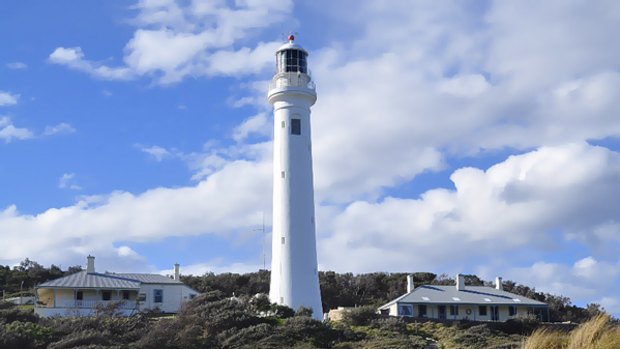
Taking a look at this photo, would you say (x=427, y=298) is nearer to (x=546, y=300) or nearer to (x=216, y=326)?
(x=546, y=300)

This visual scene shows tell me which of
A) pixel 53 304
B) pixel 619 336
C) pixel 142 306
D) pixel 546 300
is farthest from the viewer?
pixel 546 300

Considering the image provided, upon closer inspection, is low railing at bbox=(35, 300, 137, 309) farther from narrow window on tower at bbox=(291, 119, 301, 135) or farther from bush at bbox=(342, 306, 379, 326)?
narrow window on tower at bbox=(291, 119, 301, 135)

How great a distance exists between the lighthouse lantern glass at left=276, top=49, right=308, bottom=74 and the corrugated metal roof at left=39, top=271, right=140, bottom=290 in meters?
13.0

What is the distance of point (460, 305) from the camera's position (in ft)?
142

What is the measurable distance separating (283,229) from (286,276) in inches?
80.4

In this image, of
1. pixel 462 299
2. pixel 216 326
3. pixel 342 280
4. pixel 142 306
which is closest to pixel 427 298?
pixel 462 299

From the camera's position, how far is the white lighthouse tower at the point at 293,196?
3416cm

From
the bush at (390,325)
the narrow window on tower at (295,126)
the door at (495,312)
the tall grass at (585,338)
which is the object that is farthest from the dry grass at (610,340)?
the door at (495,312)

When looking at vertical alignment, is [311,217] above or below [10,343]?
above

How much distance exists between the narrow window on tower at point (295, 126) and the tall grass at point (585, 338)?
25.3m

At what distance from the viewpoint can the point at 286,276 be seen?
34156 mm

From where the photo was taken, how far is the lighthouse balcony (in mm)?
36250

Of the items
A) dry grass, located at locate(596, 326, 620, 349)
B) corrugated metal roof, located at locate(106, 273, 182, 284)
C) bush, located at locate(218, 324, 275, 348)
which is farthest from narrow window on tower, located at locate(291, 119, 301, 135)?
dry grass, located at locate(596, 326, 620, 349)

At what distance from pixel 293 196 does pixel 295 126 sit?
10.7 feet
